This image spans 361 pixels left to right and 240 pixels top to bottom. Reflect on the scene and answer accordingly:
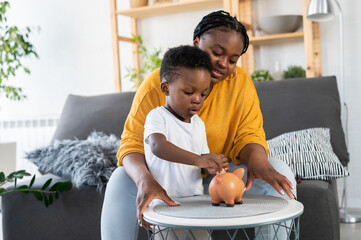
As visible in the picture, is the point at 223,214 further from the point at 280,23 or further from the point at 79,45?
the point at 79,45

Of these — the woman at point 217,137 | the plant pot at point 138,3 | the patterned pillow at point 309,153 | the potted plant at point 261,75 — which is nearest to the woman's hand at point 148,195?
the woman at point 217,137

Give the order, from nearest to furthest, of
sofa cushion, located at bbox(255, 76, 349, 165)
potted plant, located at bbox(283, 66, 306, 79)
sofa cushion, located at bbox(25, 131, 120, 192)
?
1. sofa cushion, located at bbox(25, 131, 120, 192)
2. sofa cushion, located at bbox(255, 76, 349, 165)
3. potted plant, located at bbox(283, 66, 306, 79)

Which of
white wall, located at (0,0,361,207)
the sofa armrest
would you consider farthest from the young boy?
white wall, located at (0,0,361,207)

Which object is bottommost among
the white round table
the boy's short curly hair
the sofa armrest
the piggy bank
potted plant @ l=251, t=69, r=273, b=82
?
the sofa armrest

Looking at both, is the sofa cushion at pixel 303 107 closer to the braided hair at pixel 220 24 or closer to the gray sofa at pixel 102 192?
the gray sofa at pixel 102 192

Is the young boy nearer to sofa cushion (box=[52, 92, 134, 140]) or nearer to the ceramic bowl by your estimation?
sofa cushion (box=[52, 92, 134, 140])

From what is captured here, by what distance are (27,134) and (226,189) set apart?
10.2 ft

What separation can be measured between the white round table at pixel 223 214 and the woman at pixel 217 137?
62mm

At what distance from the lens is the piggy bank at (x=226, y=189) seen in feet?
3.40

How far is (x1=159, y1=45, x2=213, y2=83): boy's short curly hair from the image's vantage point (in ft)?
4.00

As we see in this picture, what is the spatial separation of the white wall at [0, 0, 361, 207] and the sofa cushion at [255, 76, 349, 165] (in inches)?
36.7

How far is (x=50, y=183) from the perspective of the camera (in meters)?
2.00

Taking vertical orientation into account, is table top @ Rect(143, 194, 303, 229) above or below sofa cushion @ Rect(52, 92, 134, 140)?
below

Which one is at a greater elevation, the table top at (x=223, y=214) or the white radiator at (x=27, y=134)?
the table top at (x=223, y=214)
